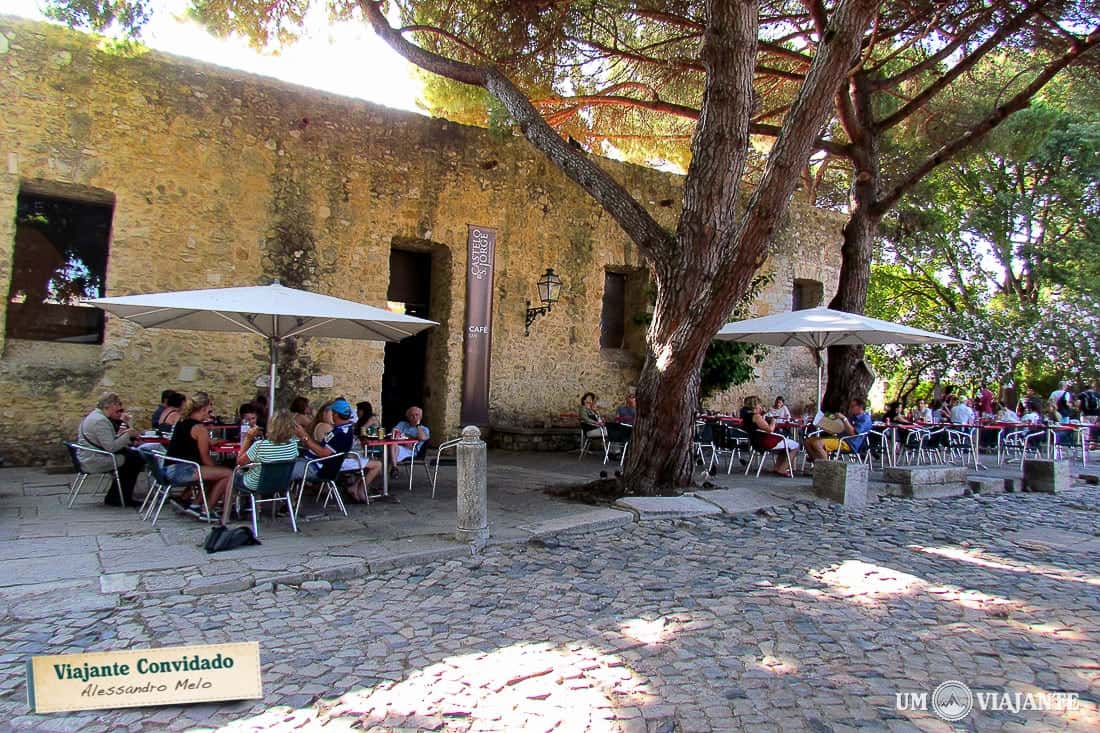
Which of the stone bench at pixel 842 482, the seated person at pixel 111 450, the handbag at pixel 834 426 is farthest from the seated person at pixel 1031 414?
the seated person at pixel 111 450

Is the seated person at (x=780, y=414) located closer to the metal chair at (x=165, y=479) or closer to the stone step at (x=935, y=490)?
the stone step at (x=935, y=490)

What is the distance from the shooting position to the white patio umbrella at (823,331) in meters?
8.05

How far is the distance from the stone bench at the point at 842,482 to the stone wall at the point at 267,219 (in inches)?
188

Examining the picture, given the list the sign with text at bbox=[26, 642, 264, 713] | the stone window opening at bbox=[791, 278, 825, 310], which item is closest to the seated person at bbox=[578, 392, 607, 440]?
the sign with text at bbox=[26, 642, 264, 713]

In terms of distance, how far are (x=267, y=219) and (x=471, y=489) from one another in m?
5.56

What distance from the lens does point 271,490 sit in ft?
15.5

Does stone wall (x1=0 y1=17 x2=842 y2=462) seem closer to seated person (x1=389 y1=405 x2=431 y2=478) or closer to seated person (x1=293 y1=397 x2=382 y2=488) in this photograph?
seated person (x1=389 y1=405 x2=431 y2=478)

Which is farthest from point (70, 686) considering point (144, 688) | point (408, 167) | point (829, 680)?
point (408, 167)

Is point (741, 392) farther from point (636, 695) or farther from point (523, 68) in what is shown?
point (636, 695)

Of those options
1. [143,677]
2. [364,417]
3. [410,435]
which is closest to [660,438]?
[410,435]

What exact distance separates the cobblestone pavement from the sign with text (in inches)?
4.2

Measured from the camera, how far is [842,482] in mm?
6809

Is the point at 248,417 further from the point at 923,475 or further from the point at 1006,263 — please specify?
the point at 1006,263

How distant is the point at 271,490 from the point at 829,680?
3610mm
